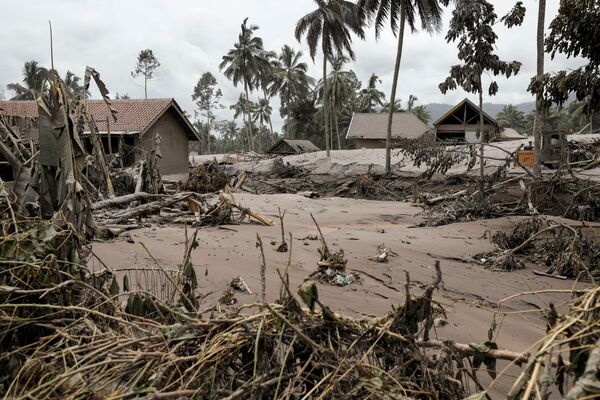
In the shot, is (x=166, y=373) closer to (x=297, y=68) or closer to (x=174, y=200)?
(x=174, y=200)

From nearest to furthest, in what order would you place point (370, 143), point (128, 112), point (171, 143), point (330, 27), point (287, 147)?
point (128, 112) < point (171, 143) < point (330, 27) < point (370, 143) < point (287, 147)

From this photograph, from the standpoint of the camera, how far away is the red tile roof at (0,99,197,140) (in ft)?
67.8

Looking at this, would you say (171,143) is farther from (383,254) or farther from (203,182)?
(383,254)

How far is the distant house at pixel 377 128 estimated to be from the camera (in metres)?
35.8

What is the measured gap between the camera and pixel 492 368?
1885 mm

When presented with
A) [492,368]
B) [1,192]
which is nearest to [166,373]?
[492,368]

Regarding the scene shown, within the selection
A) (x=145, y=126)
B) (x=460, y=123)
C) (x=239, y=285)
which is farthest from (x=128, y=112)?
(x=460, y=123)

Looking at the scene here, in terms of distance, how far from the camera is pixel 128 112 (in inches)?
883

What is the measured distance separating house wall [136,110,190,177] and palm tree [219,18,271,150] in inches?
763

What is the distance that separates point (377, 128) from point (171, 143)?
18.6 metres

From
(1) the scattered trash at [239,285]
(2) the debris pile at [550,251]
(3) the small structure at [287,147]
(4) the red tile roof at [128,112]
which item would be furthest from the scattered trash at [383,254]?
(3) the small structure at [287,147]

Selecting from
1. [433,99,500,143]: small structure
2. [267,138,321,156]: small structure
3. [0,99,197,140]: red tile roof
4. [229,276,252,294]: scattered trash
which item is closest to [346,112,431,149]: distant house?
[433,99,500,143]: small structure

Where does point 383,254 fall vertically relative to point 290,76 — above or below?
below

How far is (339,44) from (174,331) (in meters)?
28.8
